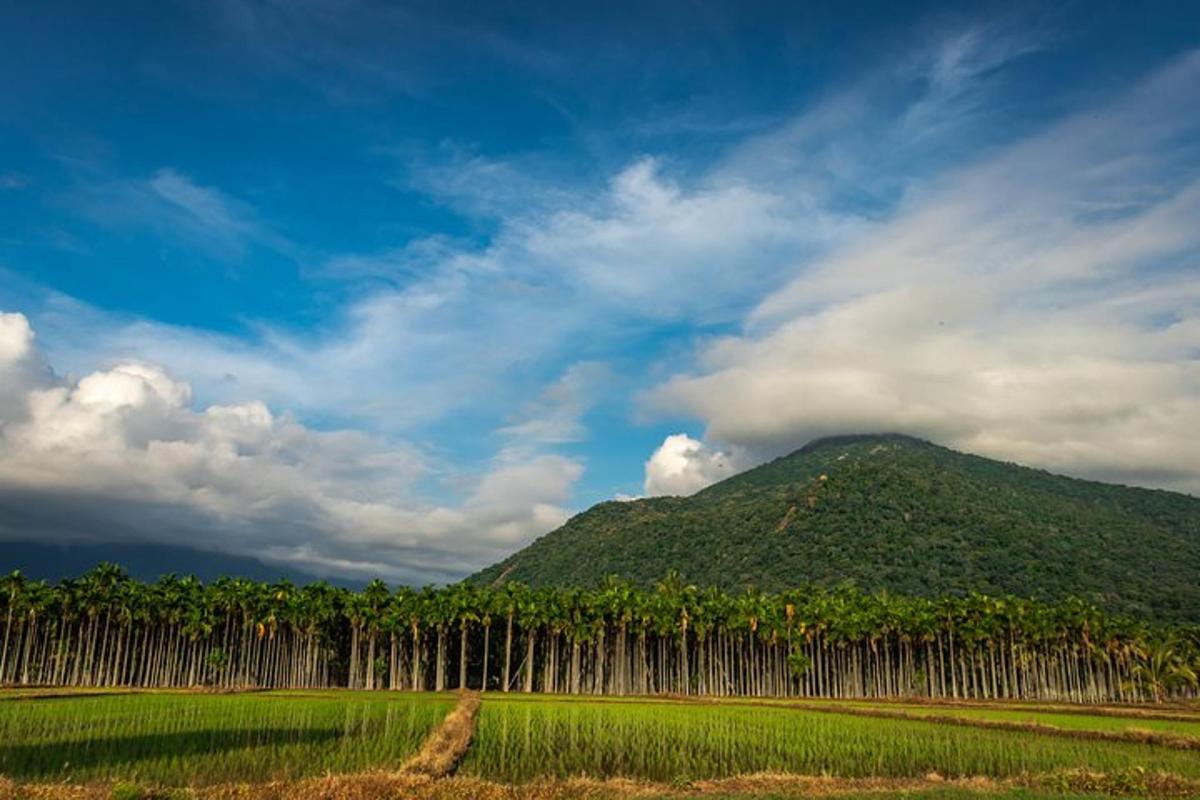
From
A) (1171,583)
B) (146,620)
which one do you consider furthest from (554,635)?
(1171,583)

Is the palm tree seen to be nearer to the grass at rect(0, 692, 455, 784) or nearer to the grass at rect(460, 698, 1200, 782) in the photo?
the grass at rect(460, 698, 1200, 782)

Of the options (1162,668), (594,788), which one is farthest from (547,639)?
(594,788)

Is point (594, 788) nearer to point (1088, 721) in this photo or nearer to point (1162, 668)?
point (1088, 721)

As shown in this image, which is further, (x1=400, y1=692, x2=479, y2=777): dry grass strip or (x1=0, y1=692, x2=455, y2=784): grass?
(x1=400, y1=692, x2=479, y2=777): dry grass strip

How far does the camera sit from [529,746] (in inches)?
1544

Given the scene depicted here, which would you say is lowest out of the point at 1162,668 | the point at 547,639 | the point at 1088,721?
the point at 1162,668

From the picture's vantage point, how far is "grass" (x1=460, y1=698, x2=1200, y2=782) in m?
34.5

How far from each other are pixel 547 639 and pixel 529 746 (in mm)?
82477

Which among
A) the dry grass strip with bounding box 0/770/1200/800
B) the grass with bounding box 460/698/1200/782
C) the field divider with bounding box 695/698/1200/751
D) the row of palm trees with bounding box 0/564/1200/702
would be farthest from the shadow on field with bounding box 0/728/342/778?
the row of palm trees with bounding box 0/564/1200/702

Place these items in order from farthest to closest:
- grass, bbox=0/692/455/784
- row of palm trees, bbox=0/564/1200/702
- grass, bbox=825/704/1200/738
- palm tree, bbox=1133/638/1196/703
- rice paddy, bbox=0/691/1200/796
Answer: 1. palm tree, bbox=1133/638/1196/703
2. row of palm trees, bbox=0/564/1200/702
3. grass, bbox=825/704/1200/738
4. rice paddy, bbox=0/691/1200/796
5. grass, bbox=0/692/455/784

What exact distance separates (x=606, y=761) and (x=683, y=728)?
14974mm

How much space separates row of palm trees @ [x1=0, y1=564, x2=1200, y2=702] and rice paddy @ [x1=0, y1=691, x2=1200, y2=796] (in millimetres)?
50115

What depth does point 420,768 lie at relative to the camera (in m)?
30.2

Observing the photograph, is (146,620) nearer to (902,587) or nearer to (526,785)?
(526,785)
